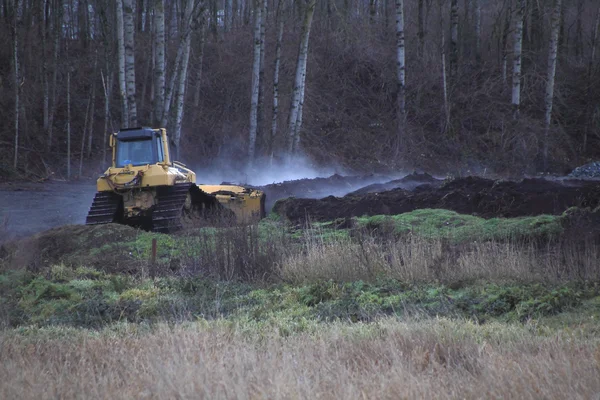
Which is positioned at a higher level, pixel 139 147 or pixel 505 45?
pixel 505 45

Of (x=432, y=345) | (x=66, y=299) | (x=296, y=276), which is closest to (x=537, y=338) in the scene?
(x=432, y=345)

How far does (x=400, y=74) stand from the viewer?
32.1 meters

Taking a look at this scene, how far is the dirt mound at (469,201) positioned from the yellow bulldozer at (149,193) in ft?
5.30

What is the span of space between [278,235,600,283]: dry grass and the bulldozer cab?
24.4 ft

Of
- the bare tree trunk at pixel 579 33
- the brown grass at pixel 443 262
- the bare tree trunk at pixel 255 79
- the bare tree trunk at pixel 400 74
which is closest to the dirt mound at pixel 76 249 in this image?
the brown grass at pixel 443 262

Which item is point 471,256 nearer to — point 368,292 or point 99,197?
point 368,292

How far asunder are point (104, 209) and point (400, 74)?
17487mm

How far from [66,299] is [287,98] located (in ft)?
93.2

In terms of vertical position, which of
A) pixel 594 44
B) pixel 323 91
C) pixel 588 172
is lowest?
pixel 588 172

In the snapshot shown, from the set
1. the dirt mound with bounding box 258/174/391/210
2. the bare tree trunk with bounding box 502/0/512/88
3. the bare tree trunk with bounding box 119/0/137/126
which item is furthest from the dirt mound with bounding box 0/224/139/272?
the bare tree trunk with bounding box 502/0/512/88

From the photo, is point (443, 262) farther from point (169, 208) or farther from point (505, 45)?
point (505, 45)

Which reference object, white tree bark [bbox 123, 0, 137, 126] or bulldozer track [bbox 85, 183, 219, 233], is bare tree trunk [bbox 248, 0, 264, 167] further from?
bulldozer track [bbox 85, 183, 219, 233]

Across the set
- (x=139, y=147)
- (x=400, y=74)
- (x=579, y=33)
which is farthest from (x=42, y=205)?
(x=579, y=33)

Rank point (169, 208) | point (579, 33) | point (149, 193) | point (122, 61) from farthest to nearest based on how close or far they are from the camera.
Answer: point (579, 33)
point (122, 61)
point (149, 193)
point (169, 208)
